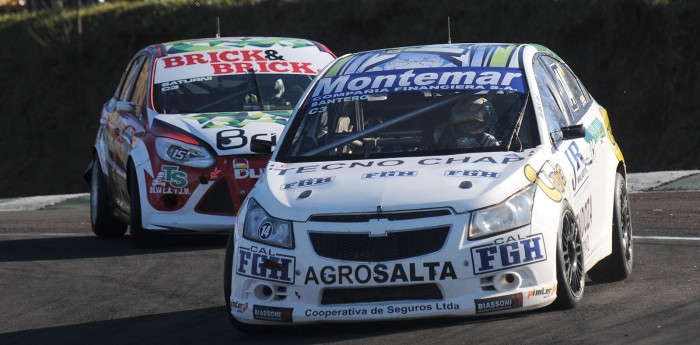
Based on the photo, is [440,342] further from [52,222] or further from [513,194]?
[52,222]

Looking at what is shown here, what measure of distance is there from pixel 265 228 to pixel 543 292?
4.37 ft

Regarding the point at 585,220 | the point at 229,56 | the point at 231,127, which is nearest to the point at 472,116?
the point at 585,220

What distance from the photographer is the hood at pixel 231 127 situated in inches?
429

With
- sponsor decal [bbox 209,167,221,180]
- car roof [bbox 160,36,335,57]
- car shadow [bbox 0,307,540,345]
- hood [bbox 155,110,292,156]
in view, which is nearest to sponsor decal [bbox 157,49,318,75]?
car roof [bbox 160,36,335,57]

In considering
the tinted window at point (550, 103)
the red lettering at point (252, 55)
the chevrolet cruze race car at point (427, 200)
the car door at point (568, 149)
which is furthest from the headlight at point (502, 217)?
the red lettering at point (252, 55)

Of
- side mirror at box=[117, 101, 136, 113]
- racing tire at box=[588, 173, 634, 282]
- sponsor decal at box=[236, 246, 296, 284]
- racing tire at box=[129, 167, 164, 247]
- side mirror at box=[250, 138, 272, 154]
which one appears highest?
sponsor decal at box=[236, 246, 296, 284]

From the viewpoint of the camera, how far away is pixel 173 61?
12.3 meters

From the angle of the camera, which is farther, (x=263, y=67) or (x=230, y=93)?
(x=263, y=67)

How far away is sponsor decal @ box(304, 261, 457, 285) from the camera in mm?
6652

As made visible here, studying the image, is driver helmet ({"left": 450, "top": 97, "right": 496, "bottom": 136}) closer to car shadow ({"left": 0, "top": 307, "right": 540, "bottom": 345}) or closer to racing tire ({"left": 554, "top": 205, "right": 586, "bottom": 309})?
racing tire ({"left": 554, "top": 205, "right": 586, "bottom": 309})

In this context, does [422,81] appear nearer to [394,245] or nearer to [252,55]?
[394,245]

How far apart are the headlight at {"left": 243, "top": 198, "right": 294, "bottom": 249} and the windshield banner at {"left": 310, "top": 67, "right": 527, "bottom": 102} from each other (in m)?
1.20

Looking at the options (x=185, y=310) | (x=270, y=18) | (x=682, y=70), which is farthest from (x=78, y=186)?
(x=185, y=310)

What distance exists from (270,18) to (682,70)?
9454mm
